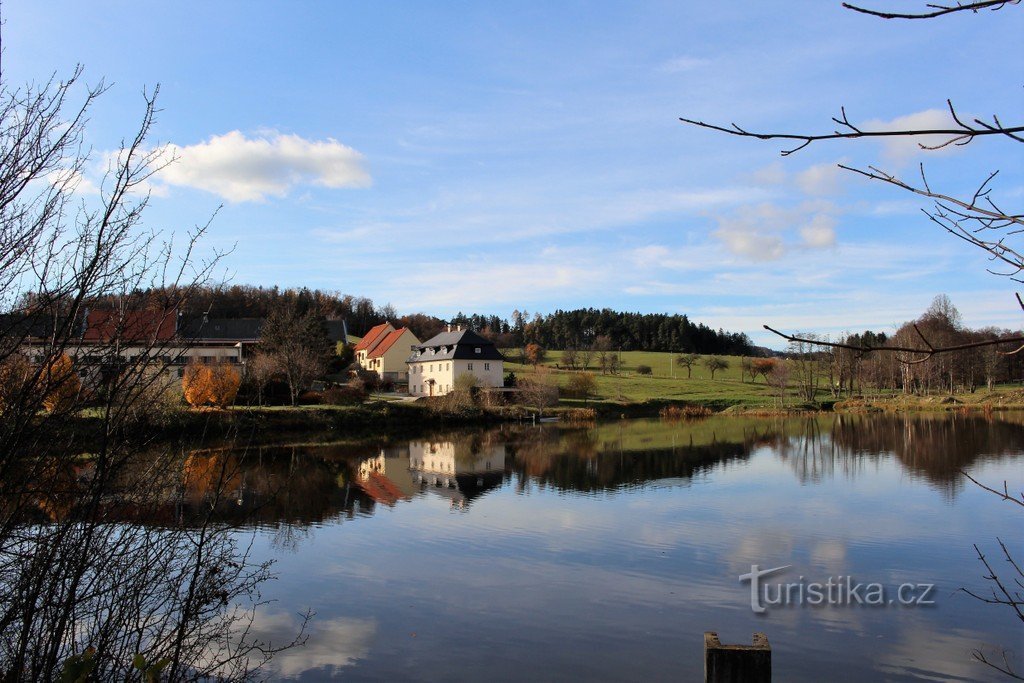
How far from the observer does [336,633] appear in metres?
9.31

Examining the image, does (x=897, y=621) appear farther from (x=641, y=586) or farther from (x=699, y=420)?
(x=699, y=420)

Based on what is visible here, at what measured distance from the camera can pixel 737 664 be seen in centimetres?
571

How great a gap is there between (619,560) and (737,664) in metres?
6.88

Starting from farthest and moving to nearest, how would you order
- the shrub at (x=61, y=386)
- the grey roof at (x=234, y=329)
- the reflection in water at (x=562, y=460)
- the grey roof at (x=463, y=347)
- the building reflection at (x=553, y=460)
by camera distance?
the grey roof at (x=234, y=329)
the grey roof at (x=463, y=347)
the reflection in water at (x=562, y=460)
the building reflection at (x=553, y=460)
the shrub at (x=61, y=386)

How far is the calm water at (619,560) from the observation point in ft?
27.6

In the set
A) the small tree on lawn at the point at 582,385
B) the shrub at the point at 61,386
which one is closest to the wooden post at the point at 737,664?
the shrub at the point at 61,386

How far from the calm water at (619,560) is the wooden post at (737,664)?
221 cm

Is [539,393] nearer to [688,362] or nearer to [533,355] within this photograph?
[533,355]

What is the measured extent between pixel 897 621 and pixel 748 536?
4.56 metres

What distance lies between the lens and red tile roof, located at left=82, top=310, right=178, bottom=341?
13.5 ft

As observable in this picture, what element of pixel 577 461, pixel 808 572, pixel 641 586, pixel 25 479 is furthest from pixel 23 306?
pixel 577 461

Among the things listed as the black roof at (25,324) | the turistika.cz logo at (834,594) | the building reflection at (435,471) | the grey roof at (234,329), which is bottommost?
the building reflection at (435,471)

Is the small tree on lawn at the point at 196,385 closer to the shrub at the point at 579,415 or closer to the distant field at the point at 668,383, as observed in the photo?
the shrub at the point at 579,415

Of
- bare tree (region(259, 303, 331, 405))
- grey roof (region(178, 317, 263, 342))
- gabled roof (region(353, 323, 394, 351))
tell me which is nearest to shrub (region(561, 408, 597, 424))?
bare tree (region(259, 303, 331, 405))
